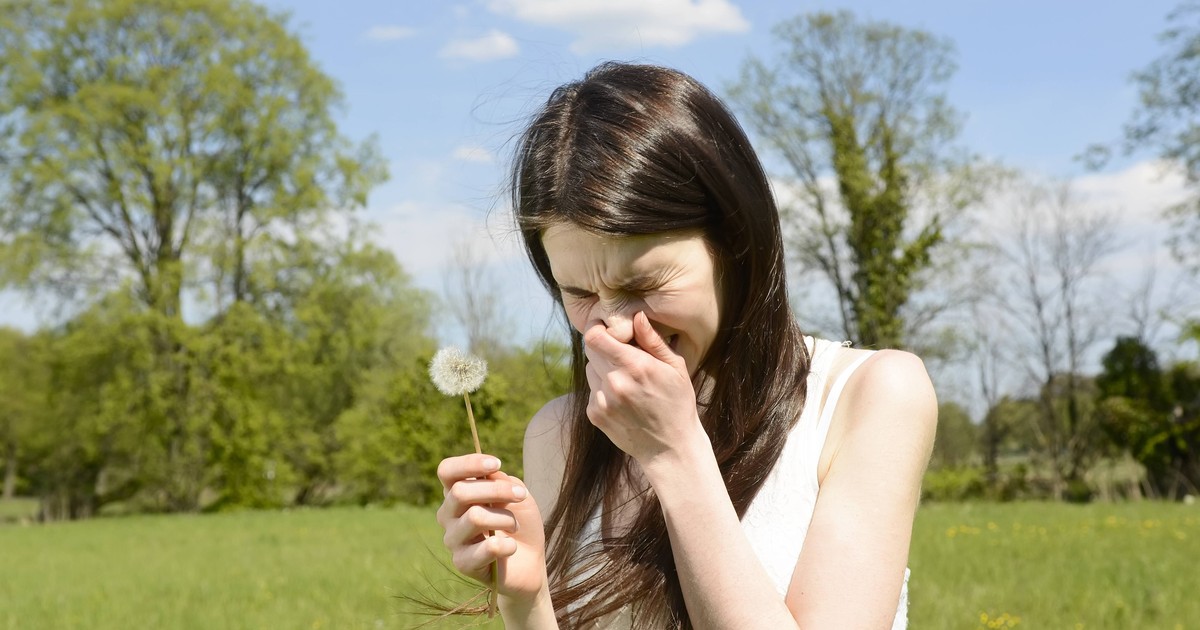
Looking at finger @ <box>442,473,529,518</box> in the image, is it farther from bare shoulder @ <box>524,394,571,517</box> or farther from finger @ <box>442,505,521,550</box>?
bare shoulder @ <box>524,394,571,517</box>

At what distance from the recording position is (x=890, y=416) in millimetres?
1611

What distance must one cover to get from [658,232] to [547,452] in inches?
25.4

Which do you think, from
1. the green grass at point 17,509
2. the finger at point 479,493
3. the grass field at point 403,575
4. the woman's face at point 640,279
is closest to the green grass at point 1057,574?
the grass field at point 403,575

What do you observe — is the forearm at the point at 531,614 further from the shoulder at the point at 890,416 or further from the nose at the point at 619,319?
the shoulder at the point at 890,416

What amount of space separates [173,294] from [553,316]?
87.5 feet

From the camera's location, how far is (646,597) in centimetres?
175

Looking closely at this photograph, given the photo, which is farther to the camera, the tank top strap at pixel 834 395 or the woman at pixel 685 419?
the tank top strap at pixel 834 395

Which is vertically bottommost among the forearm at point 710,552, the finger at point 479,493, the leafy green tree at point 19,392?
the forearm at point 710,552

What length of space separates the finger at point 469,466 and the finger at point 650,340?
308mm

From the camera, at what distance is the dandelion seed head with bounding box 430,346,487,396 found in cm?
162

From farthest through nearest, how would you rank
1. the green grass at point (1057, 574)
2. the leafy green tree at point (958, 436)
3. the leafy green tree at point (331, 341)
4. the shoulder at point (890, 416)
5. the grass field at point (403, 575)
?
the leafy green tree at point (958, 436) < the leafy green tree at point (331, 341) < the grass field at point (403, 575) < the green grass at point (1057, 574) < the shoulder at point (890, 416)

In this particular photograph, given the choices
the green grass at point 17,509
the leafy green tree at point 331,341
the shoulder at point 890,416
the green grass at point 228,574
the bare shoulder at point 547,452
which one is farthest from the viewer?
the green grass at point 17,509

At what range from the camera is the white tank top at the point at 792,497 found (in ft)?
5.54

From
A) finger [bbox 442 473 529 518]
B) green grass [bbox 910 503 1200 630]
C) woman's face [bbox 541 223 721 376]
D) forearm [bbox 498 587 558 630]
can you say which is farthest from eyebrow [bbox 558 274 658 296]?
green grass [bbox 910 503 1200 630]
